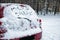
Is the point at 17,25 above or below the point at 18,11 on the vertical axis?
below

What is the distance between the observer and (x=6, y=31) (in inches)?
214

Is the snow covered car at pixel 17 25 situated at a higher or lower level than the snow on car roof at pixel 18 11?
lower

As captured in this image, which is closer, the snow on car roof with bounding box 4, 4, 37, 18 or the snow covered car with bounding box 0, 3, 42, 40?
the snow covered car with bounding box 0, 3, 42, 40

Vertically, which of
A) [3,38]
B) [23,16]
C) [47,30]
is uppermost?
[23,16]

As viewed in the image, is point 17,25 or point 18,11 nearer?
point 17,25

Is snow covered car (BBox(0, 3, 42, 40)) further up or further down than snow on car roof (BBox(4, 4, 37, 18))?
further down

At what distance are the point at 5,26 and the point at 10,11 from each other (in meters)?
0.99

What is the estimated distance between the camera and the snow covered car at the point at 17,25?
544cm

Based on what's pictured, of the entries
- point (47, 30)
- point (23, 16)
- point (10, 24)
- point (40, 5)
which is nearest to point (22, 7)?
point (23, 16)

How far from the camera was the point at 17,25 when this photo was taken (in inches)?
221

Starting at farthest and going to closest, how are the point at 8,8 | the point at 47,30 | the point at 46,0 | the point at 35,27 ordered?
the point at 46,0, the point at 47,30, the point at 8,8, the point at 35,27

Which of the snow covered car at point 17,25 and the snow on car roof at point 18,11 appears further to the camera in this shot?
the snow on car roof at point 18,11

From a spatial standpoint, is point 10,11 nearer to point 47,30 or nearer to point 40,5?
point 47,30

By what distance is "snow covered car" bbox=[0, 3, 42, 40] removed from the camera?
17.8ft
